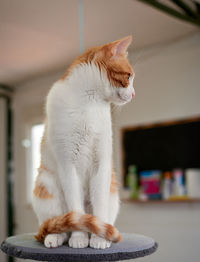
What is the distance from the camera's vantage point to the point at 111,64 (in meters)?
0.63

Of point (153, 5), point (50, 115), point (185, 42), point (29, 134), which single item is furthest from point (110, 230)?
point (185, 42)

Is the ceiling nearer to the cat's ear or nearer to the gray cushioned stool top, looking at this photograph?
the cat's ear

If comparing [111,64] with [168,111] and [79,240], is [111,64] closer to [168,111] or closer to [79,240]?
[79,240]

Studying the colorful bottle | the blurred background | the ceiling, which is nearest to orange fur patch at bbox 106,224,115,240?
the blurred background

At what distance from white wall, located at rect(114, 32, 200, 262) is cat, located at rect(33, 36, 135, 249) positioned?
453 mm

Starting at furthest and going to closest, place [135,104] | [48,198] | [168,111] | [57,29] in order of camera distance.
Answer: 1. [168,111]
2. [135,104]
3. [57,29]
4. [48,198]

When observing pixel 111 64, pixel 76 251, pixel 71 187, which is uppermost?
pixel 111 64

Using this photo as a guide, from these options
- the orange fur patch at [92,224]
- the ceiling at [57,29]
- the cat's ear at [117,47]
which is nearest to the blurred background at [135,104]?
the ceiling at [57,29]

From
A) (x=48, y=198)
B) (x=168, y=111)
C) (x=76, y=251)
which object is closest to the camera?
(x=76, y=251)

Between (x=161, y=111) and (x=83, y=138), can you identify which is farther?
(x=161, y=111)

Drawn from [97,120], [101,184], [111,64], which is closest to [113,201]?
[101,184]

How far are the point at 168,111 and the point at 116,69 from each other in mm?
996

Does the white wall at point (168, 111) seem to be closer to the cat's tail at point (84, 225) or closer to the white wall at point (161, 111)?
the white wall at point (161, 111)

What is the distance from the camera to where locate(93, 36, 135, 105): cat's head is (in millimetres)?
623
